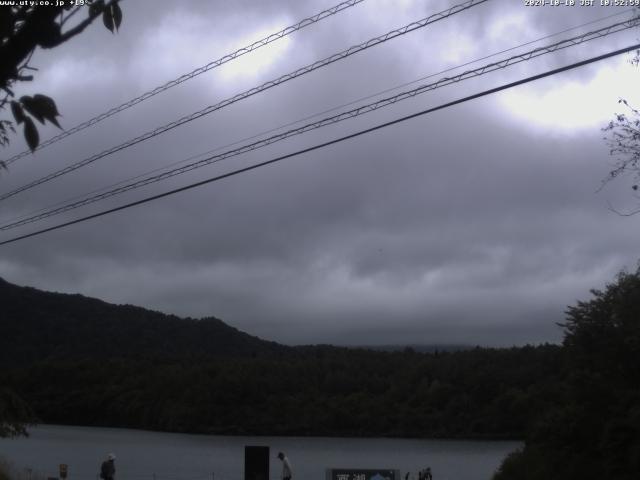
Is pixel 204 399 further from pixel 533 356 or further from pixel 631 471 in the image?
A: pixel 631 471

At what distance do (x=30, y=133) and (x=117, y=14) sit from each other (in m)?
0.72

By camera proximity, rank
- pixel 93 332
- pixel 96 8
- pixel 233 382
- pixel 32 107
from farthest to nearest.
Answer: pixel 93 332 < pixel 233 382 < pixel 96 8 < pixel 32 107

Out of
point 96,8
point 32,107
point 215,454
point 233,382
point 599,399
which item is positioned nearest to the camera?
point 32,107

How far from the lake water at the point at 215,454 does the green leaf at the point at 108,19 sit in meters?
31.1

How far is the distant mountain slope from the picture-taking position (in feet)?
191

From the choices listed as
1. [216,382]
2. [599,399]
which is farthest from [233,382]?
[599,399]

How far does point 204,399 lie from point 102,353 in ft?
31.4

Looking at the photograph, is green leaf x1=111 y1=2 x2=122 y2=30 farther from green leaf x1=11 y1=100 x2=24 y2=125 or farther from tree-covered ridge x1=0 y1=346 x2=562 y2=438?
tree-covered ridge x1=0 y1=346 x2=562 y2=438

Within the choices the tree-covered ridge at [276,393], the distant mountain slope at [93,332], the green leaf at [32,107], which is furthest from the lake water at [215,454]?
the green leaf at [32,107]

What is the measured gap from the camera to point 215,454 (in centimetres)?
5262

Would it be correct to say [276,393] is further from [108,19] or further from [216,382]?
[108,19]

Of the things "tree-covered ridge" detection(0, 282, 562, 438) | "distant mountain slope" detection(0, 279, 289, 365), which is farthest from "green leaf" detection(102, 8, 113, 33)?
"distant mountain slope" detection(0, 279, 289, 365)

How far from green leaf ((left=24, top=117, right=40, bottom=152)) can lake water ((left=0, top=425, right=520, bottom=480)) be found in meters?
31.1

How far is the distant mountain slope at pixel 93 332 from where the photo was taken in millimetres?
58094
